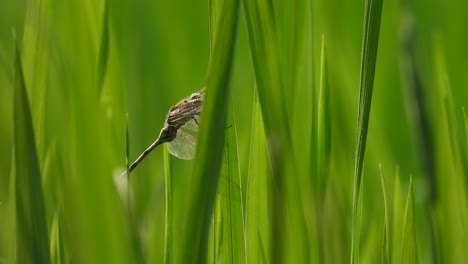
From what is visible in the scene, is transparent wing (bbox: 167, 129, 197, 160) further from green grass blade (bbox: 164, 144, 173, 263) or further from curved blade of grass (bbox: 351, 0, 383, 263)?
curved blade of grass (bbox: 351, 0, 383, 263)

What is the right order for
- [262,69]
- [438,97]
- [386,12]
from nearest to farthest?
[262,69], [438,97], [386,12]

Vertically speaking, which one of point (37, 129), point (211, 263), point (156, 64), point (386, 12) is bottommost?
point (211, 263)

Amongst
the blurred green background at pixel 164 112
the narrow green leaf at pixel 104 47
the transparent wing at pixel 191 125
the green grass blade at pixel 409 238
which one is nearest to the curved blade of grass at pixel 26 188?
the blurred green background at pixel 164 112

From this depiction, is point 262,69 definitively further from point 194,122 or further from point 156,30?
point 156,30

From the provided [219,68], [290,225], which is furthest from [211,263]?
[219,68]

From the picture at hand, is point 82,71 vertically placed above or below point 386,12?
below

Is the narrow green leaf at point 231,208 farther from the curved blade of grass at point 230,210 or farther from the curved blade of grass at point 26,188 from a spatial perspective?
the curved blade of grass at point 26,188
